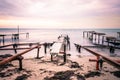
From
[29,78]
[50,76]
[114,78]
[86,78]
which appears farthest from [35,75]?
[114,78]

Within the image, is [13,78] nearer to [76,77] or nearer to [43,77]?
[43,77]

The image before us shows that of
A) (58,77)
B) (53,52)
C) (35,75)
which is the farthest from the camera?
(53,52)

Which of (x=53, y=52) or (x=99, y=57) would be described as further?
(x=53, y=52)

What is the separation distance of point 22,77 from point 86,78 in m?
3.35

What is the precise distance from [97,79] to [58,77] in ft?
6.59

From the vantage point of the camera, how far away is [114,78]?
646 cm

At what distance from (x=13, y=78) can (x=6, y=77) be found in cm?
52

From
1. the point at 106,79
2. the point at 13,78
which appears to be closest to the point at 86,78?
the point at 106,79

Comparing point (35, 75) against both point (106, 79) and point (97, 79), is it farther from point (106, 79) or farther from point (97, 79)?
point (106, 79)

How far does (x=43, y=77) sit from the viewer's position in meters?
6.27

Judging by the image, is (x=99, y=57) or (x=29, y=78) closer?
(x=29, y=78)

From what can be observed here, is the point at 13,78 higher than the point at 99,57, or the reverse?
the point at 99,57

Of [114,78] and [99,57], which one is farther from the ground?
[99,57]

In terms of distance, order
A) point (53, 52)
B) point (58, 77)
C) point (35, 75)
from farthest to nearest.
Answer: point (53, 52), point (35, 75), point (58, 77)
